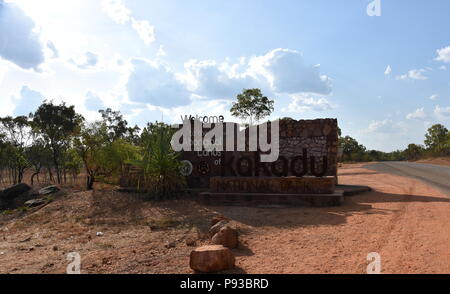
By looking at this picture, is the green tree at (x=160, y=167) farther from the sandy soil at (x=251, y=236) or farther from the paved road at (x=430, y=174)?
the paved road at (x=430, y=174)

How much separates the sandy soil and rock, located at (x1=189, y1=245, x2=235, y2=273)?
177 mm

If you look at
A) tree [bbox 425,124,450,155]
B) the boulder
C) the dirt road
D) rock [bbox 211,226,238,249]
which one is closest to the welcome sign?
the dirt road

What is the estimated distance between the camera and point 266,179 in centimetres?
919

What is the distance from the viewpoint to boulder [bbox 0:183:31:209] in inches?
472

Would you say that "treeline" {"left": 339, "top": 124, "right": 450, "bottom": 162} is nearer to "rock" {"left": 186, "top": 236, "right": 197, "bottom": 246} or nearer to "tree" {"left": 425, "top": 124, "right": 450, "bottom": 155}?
"tree" {"left": 425, "top": 124, "right": 450, "bottom": 155}

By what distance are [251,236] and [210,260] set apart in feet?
6.13

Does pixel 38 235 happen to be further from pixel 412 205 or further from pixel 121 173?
pixel 412 205

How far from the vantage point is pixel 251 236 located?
5.77 metres

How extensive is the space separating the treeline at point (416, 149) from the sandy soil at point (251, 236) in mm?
35405

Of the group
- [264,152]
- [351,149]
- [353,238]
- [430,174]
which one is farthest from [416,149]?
[353,238]

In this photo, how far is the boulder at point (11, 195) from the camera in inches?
472

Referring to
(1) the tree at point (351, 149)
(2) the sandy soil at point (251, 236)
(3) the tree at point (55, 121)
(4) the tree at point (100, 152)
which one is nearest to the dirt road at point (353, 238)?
(2) the sandy soil at point (251, 236)

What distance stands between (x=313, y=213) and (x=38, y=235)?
18.8 ft
